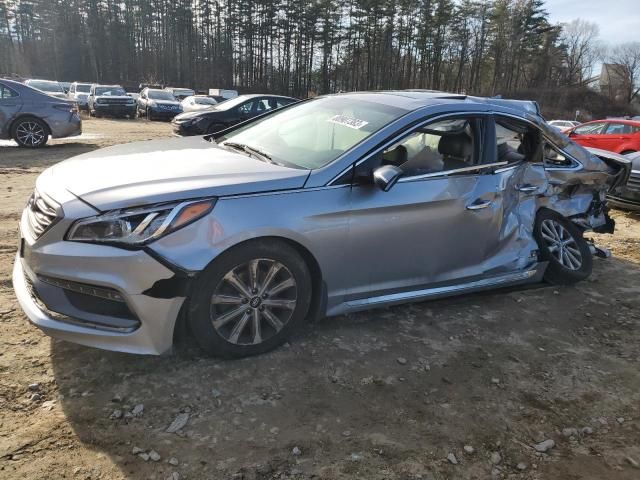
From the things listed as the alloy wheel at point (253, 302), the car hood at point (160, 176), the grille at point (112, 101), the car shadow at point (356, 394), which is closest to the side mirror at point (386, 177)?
the car hood at point (160, 176)

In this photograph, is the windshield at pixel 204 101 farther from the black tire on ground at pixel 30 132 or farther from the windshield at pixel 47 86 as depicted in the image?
the black tire on ground at pixel 30 132

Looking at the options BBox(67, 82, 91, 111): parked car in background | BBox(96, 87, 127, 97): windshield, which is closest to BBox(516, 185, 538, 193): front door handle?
BBox(96, 87, 127, 97): windshield

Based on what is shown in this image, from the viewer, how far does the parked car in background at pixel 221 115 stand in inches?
555

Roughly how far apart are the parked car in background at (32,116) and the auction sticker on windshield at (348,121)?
10098mm

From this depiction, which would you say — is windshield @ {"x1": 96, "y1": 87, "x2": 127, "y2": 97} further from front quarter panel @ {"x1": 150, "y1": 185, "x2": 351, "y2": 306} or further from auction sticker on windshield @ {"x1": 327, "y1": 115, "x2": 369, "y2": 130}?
front quarter panel @ {"x1": 150, "y1": 185, "x2": 351, "y2": 306}

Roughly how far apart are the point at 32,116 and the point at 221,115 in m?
4.85

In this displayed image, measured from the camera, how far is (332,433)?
255cm

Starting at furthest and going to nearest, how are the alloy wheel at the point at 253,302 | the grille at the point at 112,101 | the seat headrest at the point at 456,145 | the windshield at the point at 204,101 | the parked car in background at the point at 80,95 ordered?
the parked car in background at the point at 80,95 → the grille at the point at 112,101 → the windshield at the point at 204,101 → the seat headrest at the point at 456,145 → the alloy wheel at the point at 253,302

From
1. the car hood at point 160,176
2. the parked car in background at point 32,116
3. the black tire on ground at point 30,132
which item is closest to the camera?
the car hood at point 160,176

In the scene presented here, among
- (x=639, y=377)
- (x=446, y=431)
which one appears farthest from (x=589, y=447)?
(x=639, y=377)

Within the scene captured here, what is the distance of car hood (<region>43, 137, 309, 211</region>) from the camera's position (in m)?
2.74

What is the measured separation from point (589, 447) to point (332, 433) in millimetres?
1319

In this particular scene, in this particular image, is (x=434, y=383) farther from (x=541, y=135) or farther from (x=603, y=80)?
(x=603, y=80)

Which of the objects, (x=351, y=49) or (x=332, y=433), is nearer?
(x=332, y=433)
